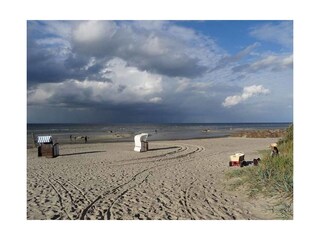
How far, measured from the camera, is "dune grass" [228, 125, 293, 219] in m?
5.81

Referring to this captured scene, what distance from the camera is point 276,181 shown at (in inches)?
249

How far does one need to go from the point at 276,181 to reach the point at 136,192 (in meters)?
2.82

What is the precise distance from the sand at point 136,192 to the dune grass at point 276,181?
24cm

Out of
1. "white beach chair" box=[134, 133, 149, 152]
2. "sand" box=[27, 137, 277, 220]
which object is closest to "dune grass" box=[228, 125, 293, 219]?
"sand" box=[27, 137, 277, 220]

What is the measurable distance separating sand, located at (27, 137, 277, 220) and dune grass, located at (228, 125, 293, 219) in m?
0.24

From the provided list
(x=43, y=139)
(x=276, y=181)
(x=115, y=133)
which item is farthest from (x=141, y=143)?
(x=115, y=133)

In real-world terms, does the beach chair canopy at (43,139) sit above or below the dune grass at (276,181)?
above

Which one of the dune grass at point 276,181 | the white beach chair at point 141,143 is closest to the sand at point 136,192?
the dune grass at point 276,181

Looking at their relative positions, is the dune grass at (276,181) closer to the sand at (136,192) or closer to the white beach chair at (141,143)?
the sand at (136,192)

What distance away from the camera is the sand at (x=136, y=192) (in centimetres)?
559
